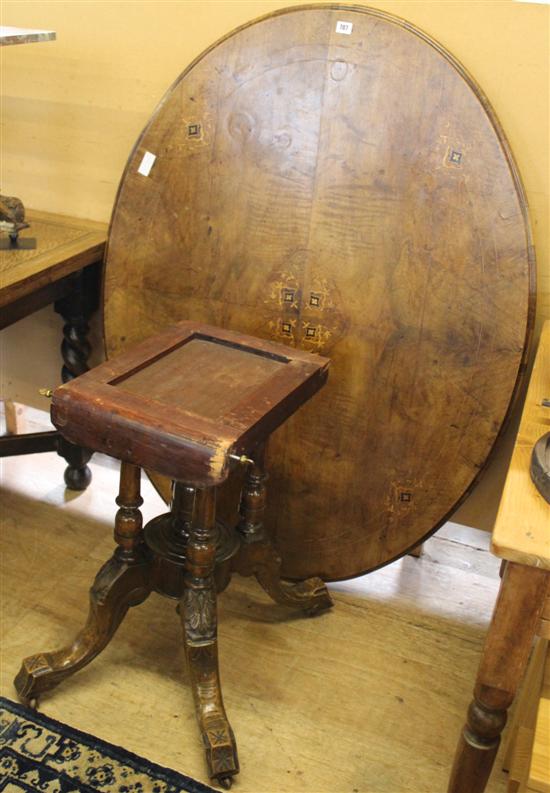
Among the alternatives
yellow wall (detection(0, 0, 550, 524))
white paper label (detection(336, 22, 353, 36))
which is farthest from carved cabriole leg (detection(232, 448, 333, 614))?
white paper label (detection(336, 22, 353, 36))

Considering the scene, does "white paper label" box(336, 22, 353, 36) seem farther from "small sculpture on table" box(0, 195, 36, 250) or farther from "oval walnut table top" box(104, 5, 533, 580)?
"small sculpture on table" box(0, 195, 36, 250)

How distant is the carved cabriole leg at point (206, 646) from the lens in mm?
1770

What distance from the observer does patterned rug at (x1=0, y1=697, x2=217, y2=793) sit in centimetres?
175

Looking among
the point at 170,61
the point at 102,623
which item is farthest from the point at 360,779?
the point at 170,61

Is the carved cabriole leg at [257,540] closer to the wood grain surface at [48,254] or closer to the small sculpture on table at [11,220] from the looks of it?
the wood grain surface at [48,254]

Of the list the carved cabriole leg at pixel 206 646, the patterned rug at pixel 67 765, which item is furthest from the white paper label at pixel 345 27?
the patterned rug at pixel 67 765

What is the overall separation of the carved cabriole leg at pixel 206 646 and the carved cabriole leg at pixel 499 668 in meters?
0.49

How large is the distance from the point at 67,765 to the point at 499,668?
36.6 inches

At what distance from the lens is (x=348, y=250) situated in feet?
6.61

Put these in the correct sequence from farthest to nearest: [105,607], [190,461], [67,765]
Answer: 1. [105,607]
2. [67,765]
3. [190,461]

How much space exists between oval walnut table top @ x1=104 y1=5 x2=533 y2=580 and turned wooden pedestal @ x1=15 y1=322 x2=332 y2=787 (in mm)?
211

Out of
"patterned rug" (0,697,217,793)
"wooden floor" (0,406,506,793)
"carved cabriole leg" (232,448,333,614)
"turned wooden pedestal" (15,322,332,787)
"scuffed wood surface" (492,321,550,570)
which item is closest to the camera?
"scuffed wood surface" (492,321,550,570)

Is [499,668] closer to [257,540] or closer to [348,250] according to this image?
[257,540]

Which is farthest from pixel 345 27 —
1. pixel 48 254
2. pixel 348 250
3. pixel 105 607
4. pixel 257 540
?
pixel 105 607
